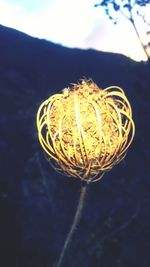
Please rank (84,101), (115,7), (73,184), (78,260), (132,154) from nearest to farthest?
(84,101)
(78,260)
(73,184)
(132,154)
(115,7)

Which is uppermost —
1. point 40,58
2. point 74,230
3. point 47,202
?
point 40,58

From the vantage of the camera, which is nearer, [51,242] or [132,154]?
[51,242]

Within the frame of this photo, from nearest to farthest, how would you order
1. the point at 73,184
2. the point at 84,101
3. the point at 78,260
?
the point at 84,101 → the point at 78,260 → the point at 73,184

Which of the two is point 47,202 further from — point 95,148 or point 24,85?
point 95,148

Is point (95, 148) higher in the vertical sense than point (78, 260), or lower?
higher

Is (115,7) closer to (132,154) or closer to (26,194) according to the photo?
(132,154)

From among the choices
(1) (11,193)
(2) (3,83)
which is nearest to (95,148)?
(1) (11,193)

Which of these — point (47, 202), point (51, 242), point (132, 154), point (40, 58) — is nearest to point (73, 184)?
point (47, 202)

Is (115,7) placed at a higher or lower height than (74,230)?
higher

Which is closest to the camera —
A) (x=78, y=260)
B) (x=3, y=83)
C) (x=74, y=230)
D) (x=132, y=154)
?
(x=78, y=260)
